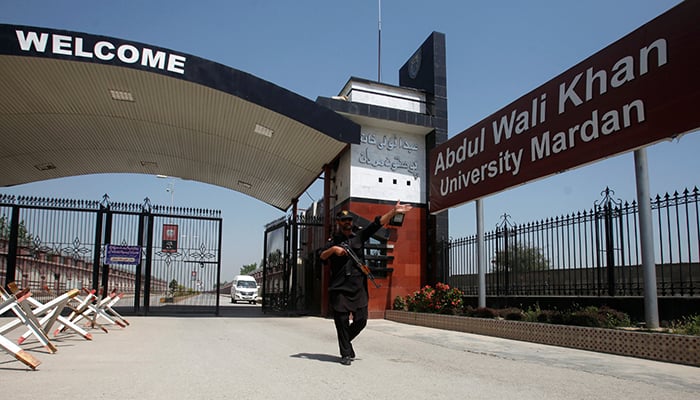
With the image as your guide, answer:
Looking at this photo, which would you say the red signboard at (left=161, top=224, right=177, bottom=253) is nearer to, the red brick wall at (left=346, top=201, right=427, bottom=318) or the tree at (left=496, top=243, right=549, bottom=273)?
the red brick wall at (left=346, top=201, right=427, bottom=318)

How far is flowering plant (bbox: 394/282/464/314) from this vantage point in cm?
1277

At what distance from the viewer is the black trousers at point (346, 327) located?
19.4 ft

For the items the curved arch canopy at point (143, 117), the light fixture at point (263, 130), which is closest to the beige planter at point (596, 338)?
the curved arch canopy at point (143, 117)

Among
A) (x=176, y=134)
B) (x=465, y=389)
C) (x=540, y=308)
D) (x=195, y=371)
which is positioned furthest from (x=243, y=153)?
(x=465, y=389)

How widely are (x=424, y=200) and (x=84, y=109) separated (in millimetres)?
10534

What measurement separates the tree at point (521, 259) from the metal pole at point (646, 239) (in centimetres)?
321

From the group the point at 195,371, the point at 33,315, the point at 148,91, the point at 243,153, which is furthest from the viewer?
the point at 243,153

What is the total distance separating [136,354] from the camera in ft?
23.1

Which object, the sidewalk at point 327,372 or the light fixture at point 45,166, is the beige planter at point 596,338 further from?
the light fixture at point 45,166

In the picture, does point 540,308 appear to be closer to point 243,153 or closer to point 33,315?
point 33,315

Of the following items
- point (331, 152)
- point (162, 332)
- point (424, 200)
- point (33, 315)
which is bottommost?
point (162, 332)

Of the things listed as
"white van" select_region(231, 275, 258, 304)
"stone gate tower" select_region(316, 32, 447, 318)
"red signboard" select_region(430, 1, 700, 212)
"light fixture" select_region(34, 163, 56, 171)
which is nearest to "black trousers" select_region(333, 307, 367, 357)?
"red signboard" select_region(430, 1, 700, 212)

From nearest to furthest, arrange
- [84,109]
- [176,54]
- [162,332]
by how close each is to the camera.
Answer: [162,332]
[176,54]
[84,109]

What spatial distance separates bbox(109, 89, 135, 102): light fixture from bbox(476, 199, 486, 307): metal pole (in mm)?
9821
